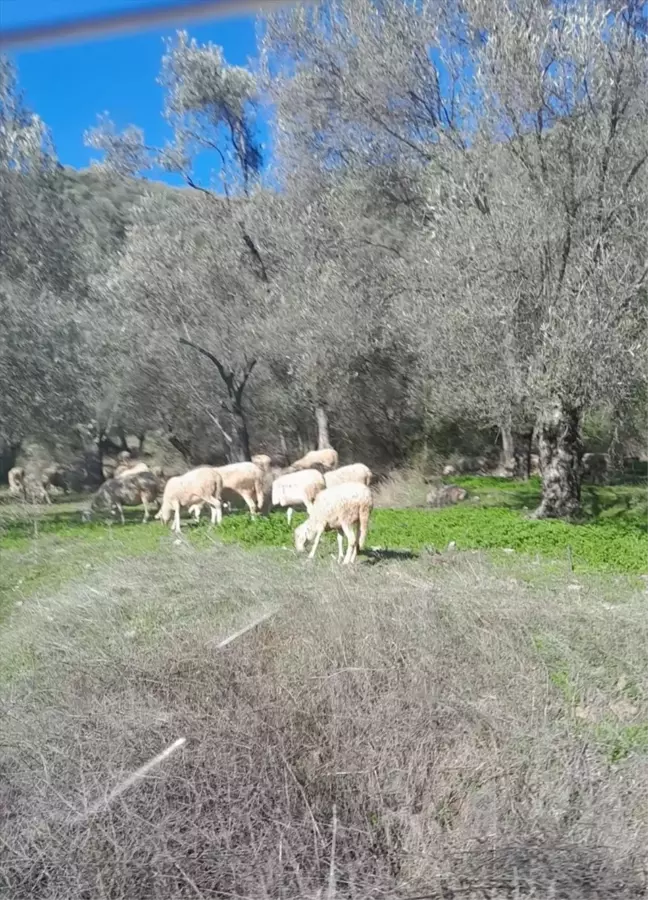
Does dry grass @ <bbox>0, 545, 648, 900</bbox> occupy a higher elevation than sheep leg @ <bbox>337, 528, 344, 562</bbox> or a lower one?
lower

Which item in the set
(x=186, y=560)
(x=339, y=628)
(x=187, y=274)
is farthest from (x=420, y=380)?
(x=339, y=628)

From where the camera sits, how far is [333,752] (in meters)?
→ 3.62

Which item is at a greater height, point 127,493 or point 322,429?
point 322,429

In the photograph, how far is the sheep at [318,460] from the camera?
45.2ft

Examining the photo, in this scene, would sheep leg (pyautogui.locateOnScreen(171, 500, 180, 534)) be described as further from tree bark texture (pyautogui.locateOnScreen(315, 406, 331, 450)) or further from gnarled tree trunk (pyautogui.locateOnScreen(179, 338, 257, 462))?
tree bark texture (pyautogui.locateOnScreen(315, 406, 331, 450))

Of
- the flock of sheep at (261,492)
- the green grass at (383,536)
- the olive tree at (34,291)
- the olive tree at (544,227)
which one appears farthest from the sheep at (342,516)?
the olive tree at (34,291)

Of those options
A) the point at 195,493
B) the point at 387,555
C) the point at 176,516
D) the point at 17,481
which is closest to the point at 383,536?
the point at 387,555

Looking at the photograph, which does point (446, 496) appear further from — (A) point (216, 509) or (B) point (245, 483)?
(A) point (216, 509)

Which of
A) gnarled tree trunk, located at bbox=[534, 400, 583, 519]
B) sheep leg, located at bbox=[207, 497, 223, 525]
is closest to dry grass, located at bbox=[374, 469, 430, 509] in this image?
gnarled tree trunk, located at bbox=[534, 400, 583, 519]

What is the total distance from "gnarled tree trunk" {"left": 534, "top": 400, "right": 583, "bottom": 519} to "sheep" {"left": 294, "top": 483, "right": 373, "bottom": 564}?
15.2ft

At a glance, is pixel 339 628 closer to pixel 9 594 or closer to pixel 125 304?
pixel 9 594

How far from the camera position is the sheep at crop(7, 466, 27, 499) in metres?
12.5

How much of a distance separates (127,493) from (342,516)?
553 centimetres

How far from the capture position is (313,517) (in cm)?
838
